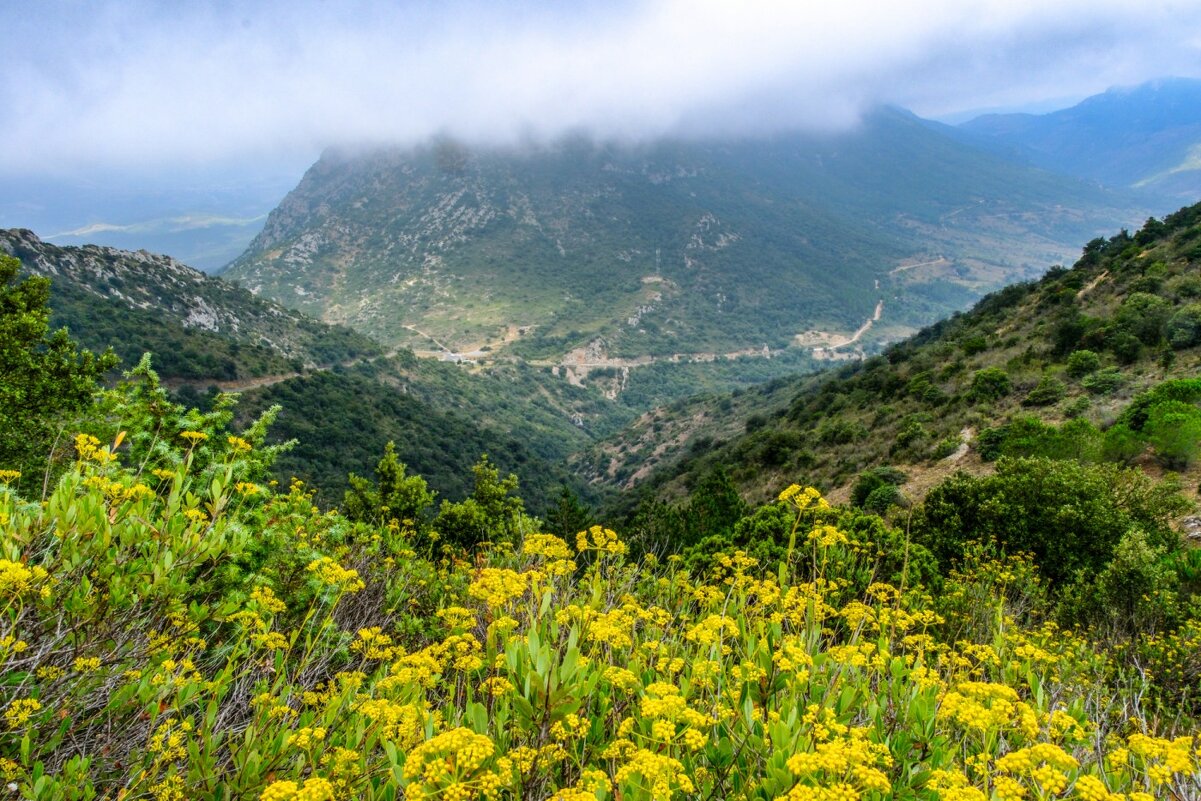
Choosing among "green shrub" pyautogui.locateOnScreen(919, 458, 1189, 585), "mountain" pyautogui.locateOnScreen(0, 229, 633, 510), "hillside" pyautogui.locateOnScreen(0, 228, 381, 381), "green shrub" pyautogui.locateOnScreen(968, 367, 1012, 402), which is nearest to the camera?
"green shrub" pyautogui.locateOnScreen(919, 458, 1189, 585)

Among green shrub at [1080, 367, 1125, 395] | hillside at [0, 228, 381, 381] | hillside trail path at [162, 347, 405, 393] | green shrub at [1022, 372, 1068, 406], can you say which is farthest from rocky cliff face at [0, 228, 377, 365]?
green shrub at [1080, 367, 1125, 395]

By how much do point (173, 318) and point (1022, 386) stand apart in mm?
83345

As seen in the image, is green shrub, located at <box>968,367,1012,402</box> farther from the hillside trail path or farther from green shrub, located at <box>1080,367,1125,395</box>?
the hillside trail path

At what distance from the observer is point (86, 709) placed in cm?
265

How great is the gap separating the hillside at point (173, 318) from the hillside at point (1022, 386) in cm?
4497

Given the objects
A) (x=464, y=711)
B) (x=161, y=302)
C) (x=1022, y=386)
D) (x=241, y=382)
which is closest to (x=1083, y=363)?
(x=1022, y=386)

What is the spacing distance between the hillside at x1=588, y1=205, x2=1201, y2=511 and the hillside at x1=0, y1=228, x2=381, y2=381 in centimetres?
4497

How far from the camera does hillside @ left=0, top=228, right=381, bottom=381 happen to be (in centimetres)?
5238

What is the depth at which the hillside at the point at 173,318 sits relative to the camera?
2062 inches

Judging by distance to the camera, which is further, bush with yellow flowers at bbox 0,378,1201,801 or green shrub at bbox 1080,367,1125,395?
green shrub at bbox 1080,367,1125,395

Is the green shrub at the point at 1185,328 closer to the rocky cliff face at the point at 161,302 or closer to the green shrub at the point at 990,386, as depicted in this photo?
the green shrub at the point at 990,386

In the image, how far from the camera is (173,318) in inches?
2685

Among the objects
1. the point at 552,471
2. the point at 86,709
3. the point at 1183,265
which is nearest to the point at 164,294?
the point at 552,471

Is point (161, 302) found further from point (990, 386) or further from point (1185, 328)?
point (1185, 328)
